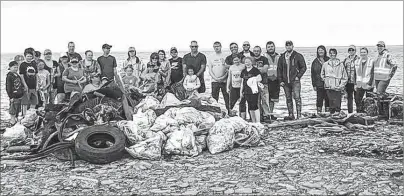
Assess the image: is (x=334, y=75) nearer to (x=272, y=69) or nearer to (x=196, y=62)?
(x=272, y=69)

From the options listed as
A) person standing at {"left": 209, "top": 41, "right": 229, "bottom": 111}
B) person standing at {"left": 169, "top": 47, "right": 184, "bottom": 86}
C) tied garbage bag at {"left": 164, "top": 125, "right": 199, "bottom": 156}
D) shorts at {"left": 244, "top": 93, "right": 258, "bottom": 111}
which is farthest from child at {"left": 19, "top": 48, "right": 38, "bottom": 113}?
shorts at {"left": 244, "top": 93, "right": 258, "bottom": 111}

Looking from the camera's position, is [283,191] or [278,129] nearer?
[283,191]

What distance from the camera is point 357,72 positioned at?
1196 centimetres

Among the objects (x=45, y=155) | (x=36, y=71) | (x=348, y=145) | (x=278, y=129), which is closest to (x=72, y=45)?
(x=36, y=71)

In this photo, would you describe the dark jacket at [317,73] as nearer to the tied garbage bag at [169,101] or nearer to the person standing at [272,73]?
the person standing at [272,73]

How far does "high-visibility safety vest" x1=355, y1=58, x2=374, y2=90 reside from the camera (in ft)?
38.9

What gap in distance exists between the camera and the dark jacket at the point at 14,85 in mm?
11375

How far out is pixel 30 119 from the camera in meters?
11.0

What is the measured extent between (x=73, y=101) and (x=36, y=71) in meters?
2.27

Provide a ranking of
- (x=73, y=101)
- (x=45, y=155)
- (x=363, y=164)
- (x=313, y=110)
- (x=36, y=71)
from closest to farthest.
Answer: (x=363, y=164), (x=45, y=155), (x=73, y=101), (x=36, y=71), (x=313, y=110)

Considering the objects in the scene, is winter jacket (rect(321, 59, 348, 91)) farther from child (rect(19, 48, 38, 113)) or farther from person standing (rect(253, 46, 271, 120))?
child (rect(19, 48, 38, 113))

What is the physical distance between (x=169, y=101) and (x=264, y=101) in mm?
2629

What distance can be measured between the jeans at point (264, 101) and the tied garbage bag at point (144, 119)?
124 inches

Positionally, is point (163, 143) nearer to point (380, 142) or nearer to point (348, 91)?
point (380, 142)
